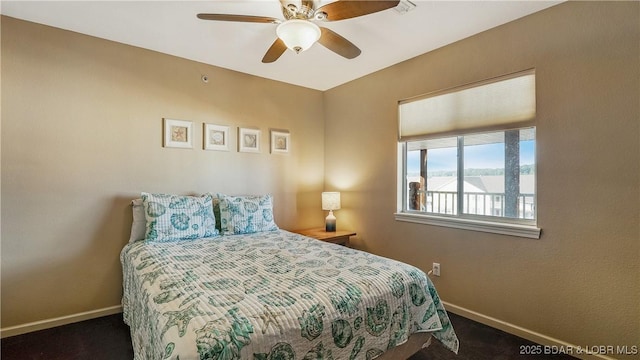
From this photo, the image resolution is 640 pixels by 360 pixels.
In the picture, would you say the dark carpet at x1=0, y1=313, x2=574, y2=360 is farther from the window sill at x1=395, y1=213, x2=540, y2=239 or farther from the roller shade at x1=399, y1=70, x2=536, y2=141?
the roller shade at x1=399, y1=70, x2=536, y2=141

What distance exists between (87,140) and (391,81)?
2.97 metres

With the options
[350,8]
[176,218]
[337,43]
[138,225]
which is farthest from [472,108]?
[138,225]

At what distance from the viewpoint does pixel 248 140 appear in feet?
11.1

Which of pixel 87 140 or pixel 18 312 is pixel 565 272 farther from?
pixel 18 312

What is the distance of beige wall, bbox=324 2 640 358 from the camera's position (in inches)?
70.7

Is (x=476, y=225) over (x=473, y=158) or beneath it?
beneath

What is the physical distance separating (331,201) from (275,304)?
7.68 feet

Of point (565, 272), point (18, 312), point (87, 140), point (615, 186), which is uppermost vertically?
point (87, 140)

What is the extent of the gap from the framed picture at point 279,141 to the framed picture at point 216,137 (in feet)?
1.88

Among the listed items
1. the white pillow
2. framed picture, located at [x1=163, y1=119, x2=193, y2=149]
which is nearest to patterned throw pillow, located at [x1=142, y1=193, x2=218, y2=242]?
the white pillow

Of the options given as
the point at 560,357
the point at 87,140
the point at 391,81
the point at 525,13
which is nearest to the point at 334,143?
the point at 391,81

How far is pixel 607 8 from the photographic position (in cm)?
185

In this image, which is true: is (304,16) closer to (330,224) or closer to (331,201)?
(331,201)

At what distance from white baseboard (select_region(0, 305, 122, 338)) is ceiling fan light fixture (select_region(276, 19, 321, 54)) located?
8.96 feet
